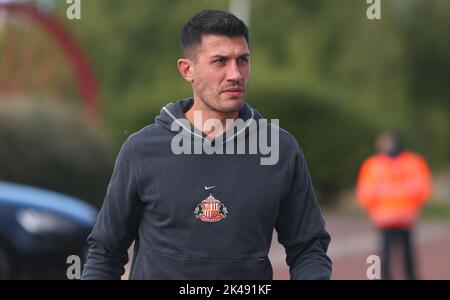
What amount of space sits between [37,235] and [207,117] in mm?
6638

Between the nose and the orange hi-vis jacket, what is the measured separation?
8668mm

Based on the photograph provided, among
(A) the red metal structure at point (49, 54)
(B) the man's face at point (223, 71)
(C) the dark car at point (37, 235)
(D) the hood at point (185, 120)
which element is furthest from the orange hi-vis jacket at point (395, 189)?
(A) the red metal structure at point (49, 54)

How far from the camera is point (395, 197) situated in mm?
11773

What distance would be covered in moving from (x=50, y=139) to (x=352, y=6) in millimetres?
17499

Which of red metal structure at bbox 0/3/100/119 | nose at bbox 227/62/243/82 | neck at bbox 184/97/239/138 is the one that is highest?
red metal structure at bbox 0/3/100/119

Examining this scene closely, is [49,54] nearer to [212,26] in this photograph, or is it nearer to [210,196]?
[212,26]

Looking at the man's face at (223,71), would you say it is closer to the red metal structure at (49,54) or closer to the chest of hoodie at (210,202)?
the chest of hoodie at (210,202)

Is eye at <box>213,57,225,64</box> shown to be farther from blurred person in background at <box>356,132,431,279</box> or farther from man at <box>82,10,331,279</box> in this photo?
blurred person in background at <box>356,132,431,279</box>

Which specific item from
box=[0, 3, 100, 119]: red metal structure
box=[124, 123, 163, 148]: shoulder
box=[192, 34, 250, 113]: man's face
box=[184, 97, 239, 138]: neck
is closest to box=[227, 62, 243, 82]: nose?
box=[192, 34, 250, 113]: man's face

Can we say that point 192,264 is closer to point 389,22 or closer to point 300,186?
point 300,186

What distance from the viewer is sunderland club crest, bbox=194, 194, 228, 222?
3.21 meters

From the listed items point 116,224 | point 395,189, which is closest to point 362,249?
point 395,189

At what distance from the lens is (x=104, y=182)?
18000mm

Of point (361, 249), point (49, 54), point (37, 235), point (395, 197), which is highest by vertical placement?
point (49, 54)
